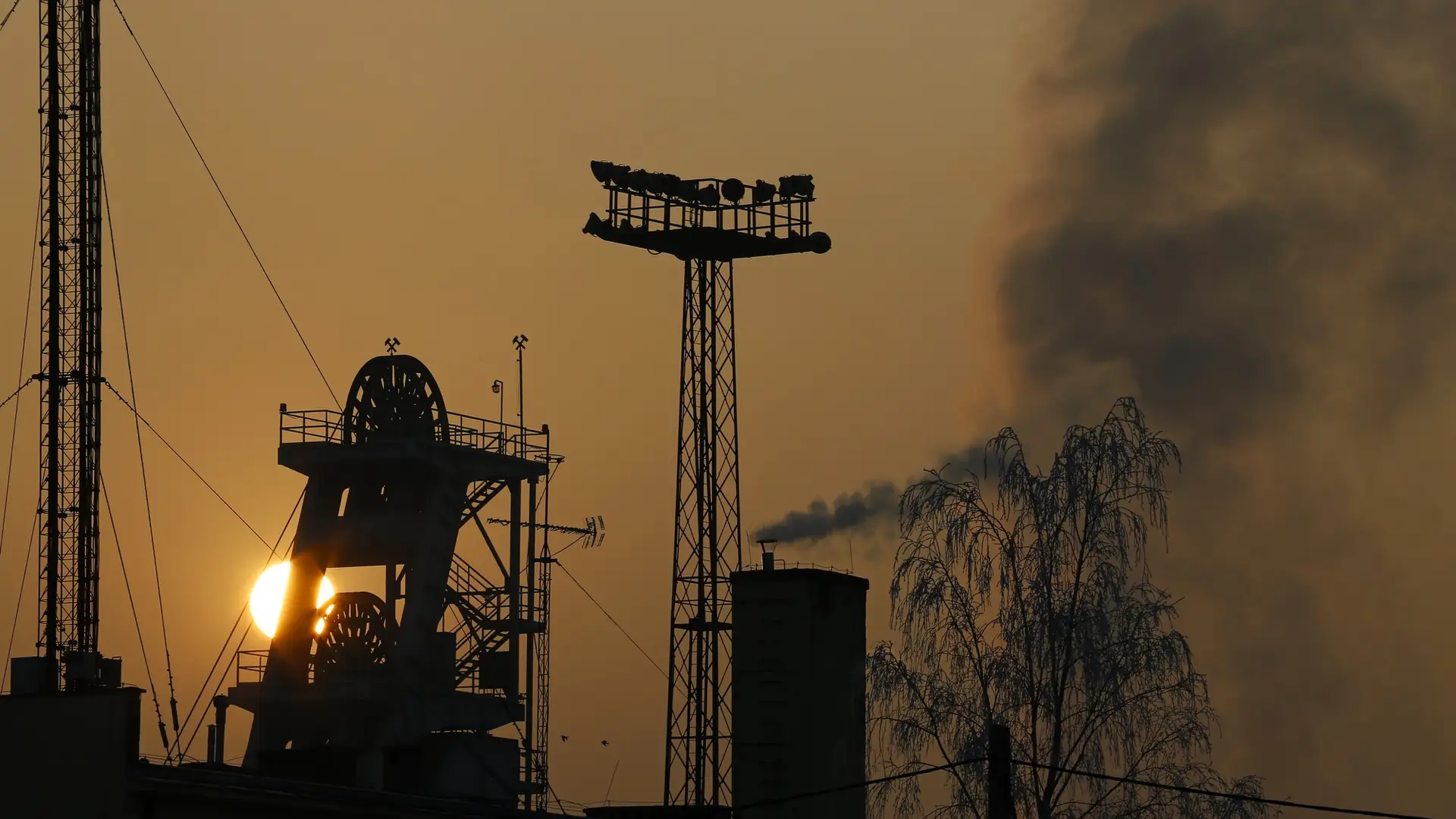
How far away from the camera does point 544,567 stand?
250ft

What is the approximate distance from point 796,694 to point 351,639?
2250cm

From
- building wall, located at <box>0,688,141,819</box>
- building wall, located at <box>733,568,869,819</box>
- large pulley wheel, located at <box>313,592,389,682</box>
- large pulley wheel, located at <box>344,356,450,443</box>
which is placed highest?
large pulley wheel, located at <box>344,356,450,443</box>

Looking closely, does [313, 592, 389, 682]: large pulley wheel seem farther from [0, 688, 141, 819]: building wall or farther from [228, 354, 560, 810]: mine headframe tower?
[0, 688, 141, 819]: building wall

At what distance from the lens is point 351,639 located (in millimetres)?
68250

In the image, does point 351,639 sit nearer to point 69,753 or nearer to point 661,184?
point 661,184

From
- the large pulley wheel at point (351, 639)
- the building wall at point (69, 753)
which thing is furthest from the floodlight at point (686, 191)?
the building wall at point (69, 753)

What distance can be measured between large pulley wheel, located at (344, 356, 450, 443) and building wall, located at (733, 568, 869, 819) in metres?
21.7

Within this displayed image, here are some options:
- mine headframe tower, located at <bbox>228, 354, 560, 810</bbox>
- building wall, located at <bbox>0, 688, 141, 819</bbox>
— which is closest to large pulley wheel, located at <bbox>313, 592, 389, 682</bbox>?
mine headframe tower, located at <bbox>228, 354, 560, 810</bbox>

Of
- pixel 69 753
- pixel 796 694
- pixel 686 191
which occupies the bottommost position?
pixel 69 753

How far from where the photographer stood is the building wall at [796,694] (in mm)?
48344

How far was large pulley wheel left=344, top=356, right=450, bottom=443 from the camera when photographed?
69.8 meters

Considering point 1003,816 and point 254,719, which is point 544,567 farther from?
point 1003,816

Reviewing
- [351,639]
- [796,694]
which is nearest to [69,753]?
[796,694]

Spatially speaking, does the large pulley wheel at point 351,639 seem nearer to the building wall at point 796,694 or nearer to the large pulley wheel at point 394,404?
the large pulley wheel at point 394,404
